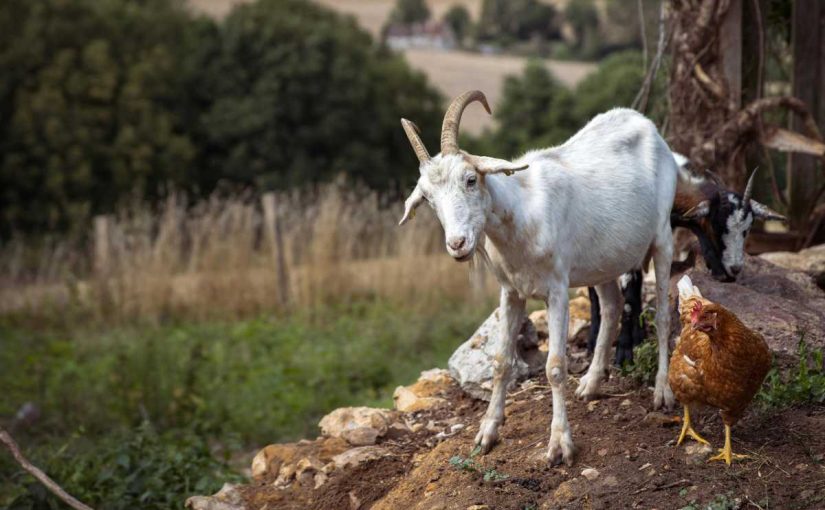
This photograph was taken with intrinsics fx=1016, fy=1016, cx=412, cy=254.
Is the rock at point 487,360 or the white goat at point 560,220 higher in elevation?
the white goat at point 560,220

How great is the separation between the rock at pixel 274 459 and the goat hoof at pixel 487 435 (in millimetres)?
1299

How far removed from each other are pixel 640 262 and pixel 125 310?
9.37 meters

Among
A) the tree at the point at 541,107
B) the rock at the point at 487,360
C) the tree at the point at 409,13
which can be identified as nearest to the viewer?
the rock at the point at 487,360

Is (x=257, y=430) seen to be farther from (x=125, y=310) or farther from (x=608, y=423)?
(x=608, y=423)

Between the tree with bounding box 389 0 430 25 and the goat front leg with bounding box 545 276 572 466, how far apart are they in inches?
1780

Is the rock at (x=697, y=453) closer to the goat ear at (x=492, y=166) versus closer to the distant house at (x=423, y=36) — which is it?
the goat ear at (x=492, y=166)

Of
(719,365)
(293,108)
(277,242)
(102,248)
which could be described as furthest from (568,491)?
(293,108)

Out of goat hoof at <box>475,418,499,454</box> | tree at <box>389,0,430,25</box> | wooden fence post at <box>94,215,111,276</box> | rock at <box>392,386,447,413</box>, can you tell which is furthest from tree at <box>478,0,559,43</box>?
goat hoof at <box>475,418,499,454</box>

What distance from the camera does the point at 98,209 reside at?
2212 centimetres

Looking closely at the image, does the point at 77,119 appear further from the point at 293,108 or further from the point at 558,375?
the point at 558,375

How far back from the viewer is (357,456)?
5.52 meters

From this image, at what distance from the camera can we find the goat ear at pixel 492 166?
435 cm

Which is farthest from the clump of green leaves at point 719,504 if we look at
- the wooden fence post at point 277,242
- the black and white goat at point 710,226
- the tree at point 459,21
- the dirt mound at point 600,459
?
the tree at point 459,21

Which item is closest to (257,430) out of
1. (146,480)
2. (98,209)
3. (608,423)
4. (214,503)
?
(146,480)
